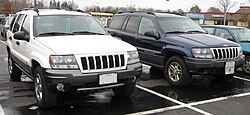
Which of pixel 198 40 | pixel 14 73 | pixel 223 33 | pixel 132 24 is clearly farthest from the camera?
pixel 223 33

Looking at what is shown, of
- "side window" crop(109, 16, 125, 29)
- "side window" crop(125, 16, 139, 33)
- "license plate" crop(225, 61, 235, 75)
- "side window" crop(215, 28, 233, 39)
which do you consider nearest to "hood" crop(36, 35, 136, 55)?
"license plate" crop(225, 61, 235, 75)

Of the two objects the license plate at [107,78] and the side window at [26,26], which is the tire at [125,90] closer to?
the license plate at [107,78]

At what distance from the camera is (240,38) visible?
9156 millimetres

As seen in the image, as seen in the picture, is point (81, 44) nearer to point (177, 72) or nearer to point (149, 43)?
point (177, 72)

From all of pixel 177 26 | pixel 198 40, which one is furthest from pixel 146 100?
pixel 177 26

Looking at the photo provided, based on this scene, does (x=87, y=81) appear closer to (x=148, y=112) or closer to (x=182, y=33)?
(x=148, y=112)

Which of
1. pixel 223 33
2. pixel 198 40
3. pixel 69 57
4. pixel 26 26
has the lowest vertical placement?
pixel 69 57

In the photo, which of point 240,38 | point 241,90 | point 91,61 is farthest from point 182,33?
point 91,61

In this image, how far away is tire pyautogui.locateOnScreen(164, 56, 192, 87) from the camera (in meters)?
6.61

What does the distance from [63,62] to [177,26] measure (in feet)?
13.5

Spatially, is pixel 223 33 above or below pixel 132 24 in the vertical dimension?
below

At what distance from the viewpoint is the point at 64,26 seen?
226 inches

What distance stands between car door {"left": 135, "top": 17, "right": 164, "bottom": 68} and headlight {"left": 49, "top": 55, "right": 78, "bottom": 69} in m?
3.22

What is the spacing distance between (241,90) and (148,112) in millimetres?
3022
